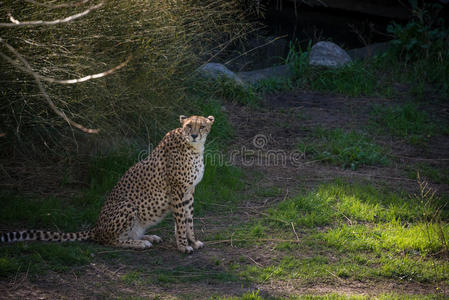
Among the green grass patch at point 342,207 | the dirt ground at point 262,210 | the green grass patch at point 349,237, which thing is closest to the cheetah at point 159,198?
the dirt ground at point 262,210

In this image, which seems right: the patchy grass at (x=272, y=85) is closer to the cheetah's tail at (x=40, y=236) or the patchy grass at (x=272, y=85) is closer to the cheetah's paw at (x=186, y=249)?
the cheetah's paw at (x=186, y=249)

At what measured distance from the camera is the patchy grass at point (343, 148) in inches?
232

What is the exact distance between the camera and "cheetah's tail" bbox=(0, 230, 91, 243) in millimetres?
3764

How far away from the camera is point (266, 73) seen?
8172mm

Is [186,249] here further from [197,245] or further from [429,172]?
[429,172]

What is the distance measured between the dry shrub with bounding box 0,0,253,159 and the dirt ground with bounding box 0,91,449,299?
124 cm

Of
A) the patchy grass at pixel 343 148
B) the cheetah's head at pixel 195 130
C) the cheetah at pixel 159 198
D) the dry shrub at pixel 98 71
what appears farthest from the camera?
the patchy grass at pixel 343 148

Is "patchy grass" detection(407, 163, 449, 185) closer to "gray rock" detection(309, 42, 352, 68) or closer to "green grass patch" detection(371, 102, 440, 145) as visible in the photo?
"green grass patch" detection(371, 102, 440, 145)

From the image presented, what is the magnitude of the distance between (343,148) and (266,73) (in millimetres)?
2522

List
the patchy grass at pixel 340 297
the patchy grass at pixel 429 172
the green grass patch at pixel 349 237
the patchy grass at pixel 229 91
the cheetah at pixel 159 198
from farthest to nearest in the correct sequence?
1. the patchy grass at pixel 229 91
2. the patchy grass at pixel 429 172
3. the cheetah at pixel 159 198
4. the green grass patch at pixel 349 237
5. the patchy grass at pixel 340 297

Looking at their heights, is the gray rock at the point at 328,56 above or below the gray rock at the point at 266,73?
above

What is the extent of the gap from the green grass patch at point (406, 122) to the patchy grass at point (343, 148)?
509 millimetres

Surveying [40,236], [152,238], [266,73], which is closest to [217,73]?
→ [266,73]

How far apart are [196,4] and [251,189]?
2.36 metres
